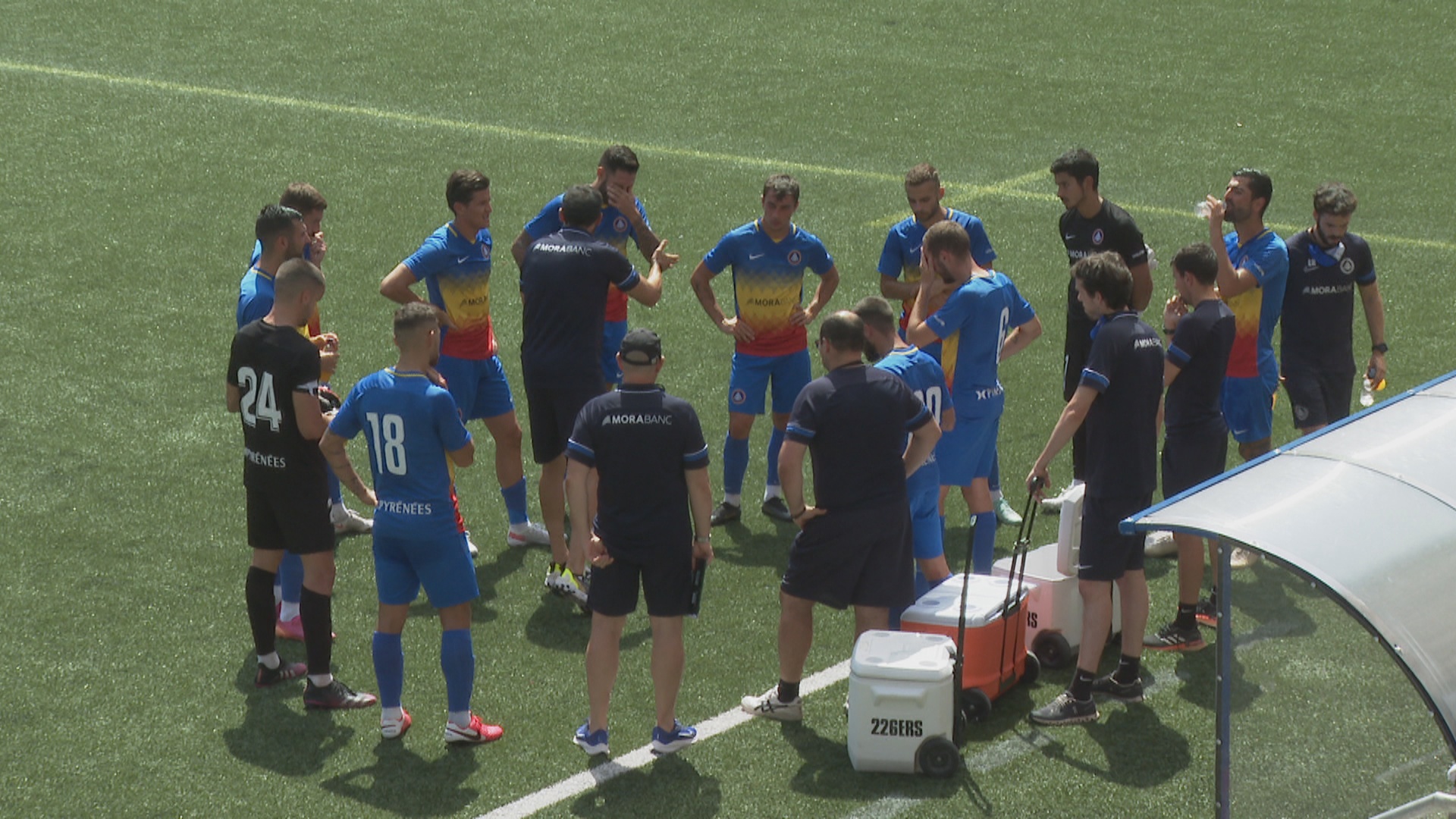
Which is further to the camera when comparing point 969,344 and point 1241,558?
point 969,344

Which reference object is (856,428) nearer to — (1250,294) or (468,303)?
(468,303)

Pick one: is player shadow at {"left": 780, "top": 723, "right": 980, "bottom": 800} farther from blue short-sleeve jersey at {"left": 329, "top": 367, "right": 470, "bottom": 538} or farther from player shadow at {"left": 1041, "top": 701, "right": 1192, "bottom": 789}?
blue short-sleeve jersey at {"left": 329, "top": 367, "right": 470, "bottom": 538}

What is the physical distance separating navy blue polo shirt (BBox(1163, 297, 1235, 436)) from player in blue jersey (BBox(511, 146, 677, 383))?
115 inches

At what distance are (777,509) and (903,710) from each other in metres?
3.23

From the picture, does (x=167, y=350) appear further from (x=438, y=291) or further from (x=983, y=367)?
(x=983, y=367)

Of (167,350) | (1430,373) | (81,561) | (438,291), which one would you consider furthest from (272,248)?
(1430,373)

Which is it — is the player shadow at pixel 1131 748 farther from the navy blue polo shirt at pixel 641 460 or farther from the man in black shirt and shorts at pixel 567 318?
the man in black shirt and shorts at pixel 567 318

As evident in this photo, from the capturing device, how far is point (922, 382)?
761 centimetres

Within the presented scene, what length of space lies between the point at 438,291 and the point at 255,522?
205 centimetres

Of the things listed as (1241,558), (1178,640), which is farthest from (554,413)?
(1241,558)

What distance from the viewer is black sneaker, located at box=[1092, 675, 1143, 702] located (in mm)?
7551

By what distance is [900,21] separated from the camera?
70.3 feet

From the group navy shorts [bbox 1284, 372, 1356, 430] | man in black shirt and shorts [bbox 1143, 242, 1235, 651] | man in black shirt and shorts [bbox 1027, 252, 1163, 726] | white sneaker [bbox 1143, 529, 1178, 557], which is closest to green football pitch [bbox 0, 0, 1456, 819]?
man in black shirt and shorts [bbox 1143, 242, 1235, 651]

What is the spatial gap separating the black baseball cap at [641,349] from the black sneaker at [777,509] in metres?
3.25
